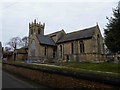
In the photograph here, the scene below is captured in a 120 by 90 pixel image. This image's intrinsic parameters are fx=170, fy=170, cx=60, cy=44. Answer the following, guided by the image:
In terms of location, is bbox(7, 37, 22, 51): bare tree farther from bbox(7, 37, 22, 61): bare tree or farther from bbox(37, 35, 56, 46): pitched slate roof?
bbox(37, 35, 56, 46): pitched slate roof

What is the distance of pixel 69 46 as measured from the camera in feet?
189

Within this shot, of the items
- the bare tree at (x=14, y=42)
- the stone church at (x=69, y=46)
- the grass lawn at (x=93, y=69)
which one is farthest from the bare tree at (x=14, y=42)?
the grass lawn at (x=93, y=69)

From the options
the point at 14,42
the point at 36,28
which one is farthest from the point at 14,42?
the point at 36,28

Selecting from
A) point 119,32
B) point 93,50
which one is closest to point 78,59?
point 93,50

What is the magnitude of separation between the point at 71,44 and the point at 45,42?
11.7 m

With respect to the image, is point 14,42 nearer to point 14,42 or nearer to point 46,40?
point 14,42

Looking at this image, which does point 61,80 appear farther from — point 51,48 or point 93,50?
point 51,48

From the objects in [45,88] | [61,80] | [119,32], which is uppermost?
[119,32]

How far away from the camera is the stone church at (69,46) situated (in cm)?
5114

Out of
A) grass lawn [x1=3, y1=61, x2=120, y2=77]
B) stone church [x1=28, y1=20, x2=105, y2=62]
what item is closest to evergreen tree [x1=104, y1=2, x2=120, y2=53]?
grass lawn [x1=3, y1=61, x2=120, y2=77]

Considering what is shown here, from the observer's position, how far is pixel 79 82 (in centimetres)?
807

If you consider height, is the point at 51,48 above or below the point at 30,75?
above

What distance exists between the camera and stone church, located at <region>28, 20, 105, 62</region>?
2013 inches

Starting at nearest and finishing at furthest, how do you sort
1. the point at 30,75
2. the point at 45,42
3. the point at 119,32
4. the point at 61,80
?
the point at 61,80, the point at 30,75, the point at 119,32, the point at 45,42
